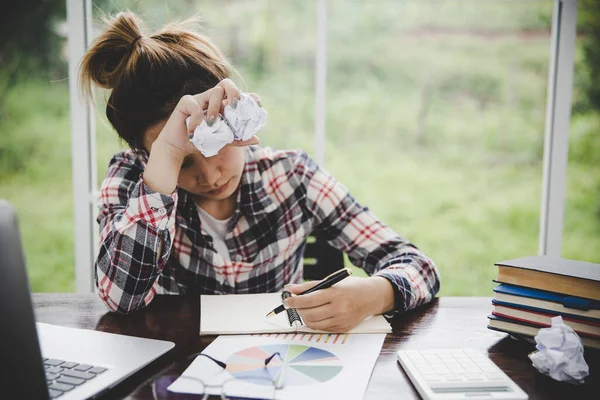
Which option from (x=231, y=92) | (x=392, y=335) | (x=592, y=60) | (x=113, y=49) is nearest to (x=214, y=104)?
(x=231, y=92)

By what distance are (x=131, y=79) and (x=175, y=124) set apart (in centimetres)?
15

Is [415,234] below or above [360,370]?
below

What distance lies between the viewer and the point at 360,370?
2.37 feet

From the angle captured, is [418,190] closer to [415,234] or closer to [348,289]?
[415,234]

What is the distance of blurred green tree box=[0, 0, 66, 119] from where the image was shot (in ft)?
9.14

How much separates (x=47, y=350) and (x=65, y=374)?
0.37 feet

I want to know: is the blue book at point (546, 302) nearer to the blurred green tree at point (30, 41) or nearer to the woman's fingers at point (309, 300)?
the woman's fingers at point (309, 300)

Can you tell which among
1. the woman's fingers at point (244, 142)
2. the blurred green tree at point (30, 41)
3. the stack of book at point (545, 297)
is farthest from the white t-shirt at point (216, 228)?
the blurred green tree at point (30, 41)

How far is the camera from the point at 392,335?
88cm

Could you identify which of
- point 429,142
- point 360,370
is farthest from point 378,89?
point 360,370

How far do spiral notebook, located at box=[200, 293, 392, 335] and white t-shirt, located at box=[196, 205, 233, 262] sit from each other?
22 centimetres

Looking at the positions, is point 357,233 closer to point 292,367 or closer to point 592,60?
point 292,367

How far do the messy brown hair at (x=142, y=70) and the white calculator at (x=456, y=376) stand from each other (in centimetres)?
72

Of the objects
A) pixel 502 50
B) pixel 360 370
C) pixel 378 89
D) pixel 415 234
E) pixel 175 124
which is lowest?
pixel 415 234
